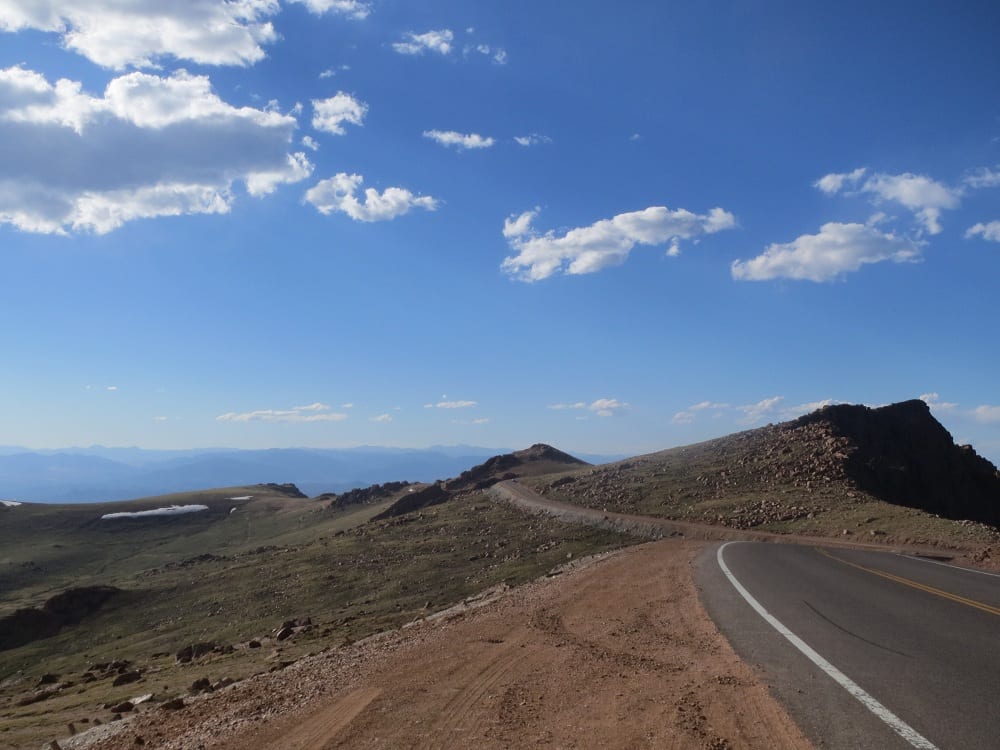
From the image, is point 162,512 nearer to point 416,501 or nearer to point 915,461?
point 416,501

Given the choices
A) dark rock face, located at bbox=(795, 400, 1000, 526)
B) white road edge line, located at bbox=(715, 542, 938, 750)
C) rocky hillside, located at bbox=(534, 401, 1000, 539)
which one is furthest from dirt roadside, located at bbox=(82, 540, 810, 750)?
dark rock face, located at bbox=(795, 400, 1000, 526)

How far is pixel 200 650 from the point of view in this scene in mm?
25875

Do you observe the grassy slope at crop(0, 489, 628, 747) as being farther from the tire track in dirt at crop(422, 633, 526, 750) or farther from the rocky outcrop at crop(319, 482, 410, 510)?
the rocky outcrop at crop(319, 482, 410, 510)

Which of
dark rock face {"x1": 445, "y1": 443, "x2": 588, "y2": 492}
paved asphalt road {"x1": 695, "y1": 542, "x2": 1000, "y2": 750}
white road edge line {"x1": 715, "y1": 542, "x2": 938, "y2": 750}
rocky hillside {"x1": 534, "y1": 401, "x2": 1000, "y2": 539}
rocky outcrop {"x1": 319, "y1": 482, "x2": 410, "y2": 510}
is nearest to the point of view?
white road edge line {"x1": 715, "y1": 542, "x2": 938, "y2": 750}

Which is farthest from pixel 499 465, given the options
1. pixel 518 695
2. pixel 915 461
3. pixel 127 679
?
pixel 518 695

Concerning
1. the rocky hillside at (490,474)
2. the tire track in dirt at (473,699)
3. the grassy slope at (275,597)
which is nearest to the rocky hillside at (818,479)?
the grassy slope at (275,597)

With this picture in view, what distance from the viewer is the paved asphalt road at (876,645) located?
22.4 feet

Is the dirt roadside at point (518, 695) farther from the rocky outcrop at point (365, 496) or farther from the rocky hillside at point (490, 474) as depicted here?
the rocky outcrop at point (365, 496)

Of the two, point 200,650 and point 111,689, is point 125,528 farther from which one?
point 111,689

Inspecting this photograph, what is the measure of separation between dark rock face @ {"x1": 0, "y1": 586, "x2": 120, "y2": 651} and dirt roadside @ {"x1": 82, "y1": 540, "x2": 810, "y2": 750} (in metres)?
33.9

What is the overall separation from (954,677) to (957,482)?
56.9 m

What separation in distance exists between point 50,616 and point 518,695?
42616 mm

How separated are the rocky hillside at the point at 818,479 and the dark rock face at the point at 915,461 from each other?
0.34ft

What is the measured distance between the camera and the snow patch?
294ft
